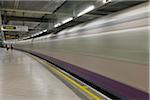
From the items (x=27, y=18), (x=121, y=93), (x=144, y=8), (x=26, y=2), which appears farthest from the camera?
(x=27, y=18)

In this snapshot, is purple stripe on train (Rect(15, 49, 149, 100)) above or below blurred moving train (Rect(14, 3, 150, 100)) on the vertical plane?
below

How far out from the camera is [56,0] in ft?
26.5

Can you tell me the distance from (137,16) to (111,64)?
1.07m

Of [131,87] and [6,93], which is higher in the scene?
[131,87]

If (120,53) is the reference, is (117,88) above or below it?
below

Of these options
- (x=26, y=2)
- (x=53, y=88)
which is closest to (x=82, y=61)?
(x=53, y=88)

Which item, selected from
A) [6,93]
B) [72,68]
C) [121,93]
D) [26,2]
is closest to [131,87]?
[121,93]

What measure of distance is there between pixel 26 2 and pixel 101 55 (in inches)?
238

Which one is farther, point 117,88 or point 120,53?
point 117,88

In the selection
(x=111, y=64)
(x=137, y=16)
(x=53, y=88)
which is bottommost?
(x=53, y=88)

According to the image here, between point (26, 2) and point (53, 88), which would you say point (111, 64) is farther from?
point (26, 2)

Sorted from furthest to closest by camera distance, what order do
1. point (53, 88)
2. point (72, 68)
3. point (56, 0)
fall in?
point (56, 0)
point (72, 68)
point (53, 88)

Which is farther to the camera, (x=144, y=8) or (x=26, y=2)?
(x=26, y=2)

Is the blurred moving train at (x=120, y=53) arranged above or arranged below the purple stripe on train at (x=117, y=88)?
above
